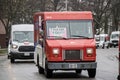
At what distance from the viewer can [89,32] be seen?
68.8 feet

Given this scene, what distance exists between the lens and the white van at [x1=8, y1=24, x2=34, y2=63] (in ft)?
105

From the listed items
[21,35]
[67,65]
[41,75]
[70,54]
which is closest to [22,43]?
[21,35]

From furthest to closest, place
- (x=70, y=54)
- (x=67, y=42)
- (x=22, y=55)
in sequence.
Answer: (x=22, y=55) < (x=67, y=42) < (x=70, y=54)

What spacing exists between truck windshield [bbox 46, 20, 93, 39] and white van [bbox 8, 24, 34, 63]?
1108 cm

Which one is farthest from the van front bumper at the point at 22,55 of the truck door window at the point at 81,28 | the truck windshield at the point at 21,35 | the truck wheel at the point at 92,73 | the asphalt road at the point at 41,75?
the truck wheel at the point at 92,73

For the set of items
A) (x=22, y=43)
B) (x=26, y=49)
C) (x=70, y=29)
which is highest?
(x=70, y=29)

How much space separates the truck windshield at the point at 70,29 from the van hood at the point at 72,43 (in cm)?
32

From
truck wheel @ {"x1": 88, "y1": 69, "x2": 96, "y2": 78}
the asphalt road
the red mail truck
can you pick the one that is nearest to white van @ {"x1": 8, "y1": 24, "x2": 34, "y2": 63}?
the asphalt road

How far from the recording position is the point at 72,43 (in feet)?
66.0

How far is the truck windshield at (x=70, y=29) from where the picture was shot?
20734 millimetres

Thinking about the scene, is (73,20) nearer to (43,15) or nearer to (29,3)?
(43,15)

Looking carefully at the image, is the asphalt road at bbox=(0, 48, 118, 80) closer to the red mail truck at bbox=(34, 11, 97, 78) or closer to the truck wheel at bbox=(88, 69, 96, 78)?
the truck wheel at bbox=(88, 69, 96, 78)

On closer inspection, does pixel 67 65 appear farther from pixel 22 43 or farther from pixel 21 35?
pixel 21 35

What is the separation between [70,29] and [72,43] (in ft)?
3.21
